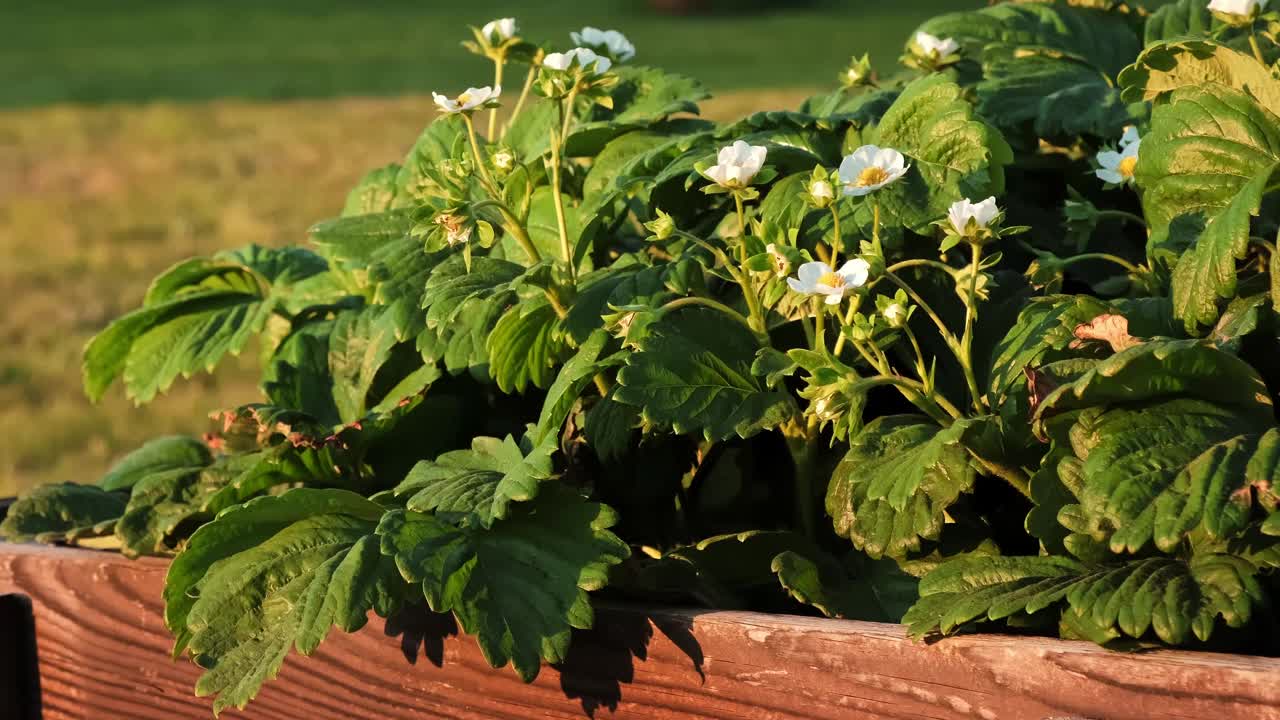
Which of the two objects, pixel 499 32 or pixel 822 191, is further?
pixel 499 32

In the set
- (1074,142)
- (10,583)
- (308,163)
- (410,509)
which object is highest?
(1074,142)

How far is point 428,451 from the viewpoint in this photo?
1.73 metres

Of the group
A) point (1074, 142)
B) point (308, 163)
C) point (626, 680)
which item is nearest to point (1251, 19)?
point (1074, 142)

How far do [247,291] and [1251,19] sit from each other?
1.28 m

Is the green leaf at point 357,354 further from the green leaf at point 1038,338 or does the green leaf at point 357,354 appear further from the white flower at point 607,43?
the green leaf at point 1038,338

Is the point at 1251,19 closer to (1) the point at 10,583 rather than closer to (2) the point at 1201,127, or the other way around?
(2) the point at 1201,127

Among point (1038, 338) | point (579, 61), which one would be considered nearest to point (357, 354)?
point (579, 61)

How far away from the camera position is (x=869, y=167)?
4.62ft

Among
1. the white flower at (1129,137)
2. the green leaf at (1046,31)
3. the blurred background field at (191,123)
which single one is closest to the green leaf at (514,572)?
the white flower at (1129,137)

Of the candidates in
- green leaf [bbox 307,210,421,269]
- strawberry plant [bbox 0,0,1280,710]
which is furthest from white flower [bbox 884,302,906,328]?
green leaf [bbox 307,210,421,269]

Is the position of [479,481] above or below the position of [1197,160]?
below

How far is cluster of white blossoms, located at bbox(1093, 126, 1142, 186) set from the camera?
156 centimetres

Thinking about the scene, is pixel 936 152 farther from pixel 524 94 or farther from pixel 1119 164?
pixel 524 94

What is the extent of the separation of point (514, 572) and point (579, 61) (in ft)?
Answer: 1.79
